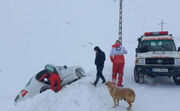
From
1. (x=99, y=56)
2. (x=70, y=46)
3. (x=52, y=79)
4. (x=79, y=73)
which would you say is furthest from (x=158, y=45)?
(x=70, y=46)

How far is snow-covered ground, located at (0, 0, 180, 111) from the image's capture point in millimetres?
4867

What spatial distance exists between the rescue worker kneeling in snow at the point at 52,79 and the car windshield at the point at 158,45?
4.11 m

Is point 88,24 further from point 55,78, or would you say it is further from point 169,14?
point 169,14

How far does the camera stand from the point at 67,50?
2034 cm

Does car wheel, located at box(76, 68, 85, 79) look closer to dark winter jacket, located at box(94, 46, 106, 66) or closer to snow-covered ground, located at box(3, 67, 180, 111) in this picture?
snow-covered ground, located at box(3, 67, 180, 111)

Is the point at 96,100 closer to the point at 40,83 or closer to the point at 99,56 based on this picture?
the point at 99,56

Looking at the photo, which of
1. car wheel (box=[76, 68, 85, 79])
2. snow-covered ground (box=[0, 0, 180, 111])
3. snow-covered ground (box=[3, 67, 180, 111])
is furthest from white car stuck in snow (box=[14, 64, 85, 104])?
snow-covered ground (box=[3, 67, 180, 111])

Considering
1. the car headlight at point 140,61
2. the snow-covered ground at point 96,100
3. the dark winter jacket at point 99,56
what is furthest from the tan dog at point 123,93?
the car headlight at point 140,61

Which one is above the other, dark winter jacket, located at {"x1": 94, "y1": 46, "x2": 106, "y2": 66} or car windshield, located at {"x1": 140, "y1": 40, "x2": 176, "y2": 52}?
car windshield, located at {"x1": 140, "y1": 40, "x2": 176, "y2": 52}

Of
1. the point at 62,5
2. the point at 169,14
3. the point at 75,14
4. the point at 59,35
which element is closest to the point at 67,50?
the point at 59,35

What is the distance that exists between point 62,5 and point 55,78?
37.4 metres

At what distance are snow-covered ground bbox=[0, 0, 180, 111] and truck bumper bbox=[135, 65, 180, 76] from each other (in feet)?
2.12

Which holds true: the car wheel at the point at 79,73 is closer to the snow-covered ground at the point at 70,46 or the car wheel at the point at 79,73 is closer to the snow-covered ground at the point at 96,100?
the snow-covered ground at the point at 70,46

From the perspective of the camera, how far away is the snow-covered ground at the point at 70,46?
4867mm
